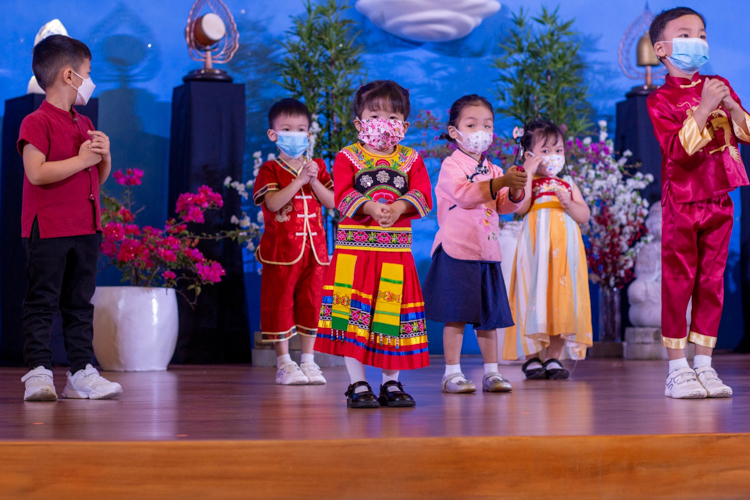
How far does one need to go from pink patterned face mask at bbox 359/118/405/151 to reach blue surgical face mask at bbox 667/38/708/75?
0.98m

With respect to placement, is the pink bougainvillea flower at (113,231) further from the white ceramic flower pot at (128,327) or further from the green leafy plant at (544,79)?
the green leafy plant at (544,79)

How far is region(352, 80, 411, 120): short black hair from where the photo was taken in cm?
260

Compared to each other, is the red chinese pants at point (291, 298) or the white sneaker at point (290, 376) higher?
the red chinese pants at point (291, 298)

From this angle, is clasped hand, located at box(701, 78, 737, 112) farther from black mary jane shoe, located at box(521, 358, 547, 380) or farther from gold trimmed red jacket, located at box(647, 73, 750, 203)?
black mary jane shoe, located at box(521, 358, 547, 380)

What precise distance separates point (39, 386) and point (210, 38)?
2992 mm

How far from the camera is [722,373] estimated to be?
3.92m

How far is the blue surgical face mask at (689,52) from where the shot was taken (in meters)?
2.70

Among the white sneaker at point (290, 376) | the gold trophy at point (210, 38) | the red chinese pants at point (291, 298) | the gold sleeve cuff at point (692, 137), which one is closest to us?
the gold sleeve cuff at point (692, 137)

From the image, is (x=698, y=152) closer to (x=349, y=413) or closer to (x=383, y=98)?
(x=383, y=98)

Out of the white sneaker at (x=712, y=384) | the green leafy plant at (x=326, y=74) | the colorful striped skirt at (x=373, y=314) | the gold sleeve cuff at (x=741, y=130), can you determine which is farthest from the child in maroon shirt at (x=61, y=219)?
the green leafy plant at (x=326, y=74)

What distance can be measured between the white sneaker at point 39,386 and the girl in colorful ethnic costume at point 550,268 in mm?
2142

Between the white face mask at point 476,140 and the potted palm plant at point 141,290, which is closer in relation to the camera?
the white face mask at point 476,140

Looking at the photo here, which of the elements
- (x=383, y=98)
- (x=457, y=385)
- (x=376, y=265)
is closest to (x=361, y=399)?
(x=376, y=265)

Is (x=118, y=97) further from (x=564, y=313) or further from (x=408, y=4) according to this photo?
(x=564, y=313)
